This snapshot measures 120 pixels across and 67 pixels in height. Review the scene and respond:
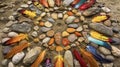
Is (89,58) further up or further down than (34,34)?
further down

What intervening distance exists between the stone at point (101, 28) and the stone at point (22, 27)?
2.35 ft

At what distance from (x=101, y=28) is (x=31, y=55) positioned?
838mm

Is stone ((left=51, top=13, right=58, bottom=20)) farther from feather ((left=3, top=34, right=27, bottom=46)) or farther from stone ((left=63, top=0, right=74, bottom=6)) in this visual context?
feather ((left=3, top=34, right=27, bottom=46))

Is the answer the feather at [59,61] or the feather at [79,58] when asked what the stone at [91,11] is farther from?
the feather at [59,61]

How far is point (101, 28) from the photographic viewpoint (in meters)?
2.54

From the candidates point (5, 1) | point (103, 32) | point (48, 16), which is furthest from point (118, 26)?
point (5, 1)

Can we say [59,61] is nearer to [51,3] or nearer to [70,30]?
[70,30]

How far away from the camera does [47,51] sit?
240cm

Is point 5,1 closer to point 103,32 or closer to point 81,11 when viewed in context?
point 81,11

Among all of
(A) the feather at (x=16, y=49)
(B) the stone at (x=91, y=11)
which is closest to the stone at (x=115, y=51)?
(B) the stone at (x=91, y=11)

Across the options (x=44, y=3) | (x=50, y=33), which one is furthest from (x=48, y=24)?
(x=44, y=3)

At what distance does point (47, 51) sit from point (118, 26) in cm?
90

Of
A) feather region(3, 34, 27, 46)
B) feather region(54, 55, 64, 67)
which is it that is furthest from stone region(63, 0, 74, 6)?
feather region(54, 55, 64, 67)

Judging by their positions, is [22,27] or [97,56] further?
[22,27]
